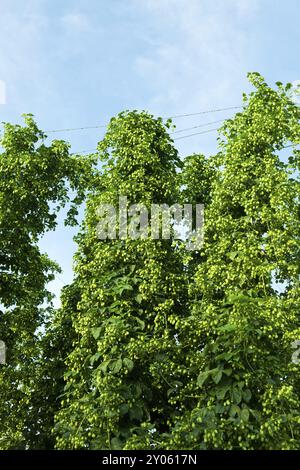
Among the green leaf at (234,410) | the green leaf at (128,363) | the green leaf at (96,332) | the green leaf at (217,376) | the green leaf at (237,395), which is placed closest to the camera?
the green leaf at (234,410)

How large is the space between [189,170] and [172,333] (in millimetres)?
6544

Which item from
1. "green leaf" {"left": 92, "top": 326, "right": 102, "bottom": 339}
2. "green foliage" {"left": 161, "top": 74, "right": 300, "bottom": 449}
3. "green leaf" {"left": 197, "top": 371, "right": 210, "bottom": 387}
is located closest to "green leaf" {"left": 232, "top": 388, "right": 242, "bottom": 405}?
"green foliage" {"left": 161, "top": 74, "right": 300, "bottom": 449}

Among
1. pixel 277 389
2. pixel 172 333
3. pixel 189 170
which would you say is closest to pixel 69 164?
pixel 189 170

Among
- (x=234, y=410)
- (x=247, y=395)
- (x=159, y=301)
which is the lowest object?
(x=234, y=410)

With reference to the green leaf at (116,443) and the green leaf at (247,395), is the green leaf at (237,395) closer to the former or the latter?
the green leaf at (247,395)

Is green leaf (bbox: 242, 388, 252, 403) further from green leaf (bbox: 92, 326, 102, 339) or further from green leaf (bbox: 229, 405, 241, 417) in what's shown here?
green leaf (bbox: 92, 326, 102, 339)

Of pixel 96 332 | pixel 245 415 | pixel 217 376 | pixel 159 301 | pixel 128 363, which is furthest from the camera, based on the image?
pixel 159 301

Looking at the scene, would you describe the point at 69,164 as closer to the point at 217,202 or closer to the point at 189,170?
the point at 189,170

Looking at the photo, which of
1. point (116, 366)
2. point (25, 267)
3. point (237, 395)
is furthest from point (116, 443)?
point (25, 267)

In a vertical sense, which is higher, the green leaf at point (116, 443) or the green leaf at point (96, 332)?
the green leaf at point (96, 332)

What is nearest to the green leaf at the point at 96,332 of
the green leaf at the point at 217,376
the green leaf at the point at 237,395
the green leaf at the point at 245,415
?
the green leaf at the point at 217,376

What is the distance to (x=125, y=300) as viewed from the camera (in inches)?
615

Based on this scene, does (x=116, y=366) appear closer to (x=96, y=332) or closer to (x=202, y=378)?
(x=96, y=332)

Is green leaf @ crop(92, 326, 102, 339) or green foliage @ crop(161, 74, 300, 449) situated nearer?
green foliage @ crop(161, 74, 300, 449)
